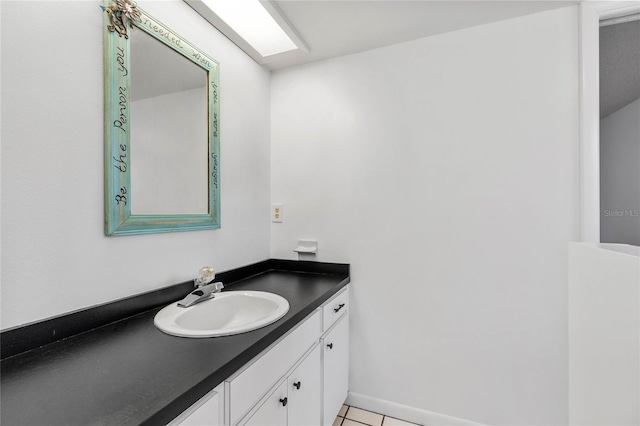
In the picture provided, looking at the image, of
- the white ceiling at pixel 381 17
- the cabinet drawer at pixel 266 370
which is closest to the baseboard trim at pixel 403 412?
the cabinet drawer at pixel 266 370

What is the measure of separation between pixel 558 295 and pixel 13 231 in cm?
220

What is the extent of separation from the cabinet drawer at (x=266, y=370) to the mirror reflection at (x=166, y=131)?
0.76 meters

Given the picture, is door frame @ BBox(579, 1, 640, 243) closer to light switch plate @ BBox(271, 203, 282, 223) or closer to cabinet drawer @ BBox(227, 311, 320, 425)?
cabinet drawer @ BBox(227, 311, 320, 425)

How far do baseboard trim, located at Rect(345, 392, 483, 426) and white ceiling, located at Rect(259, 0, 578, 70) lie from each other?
2.22 meters

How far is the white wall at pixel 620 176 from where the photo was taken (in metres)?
1.31

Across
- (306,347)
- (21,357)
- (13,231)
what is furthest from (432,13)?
(21,357)

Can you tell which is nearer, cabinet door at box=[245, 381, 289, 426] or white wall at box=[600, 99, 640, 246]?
cabinet door at box=[245, 381, 289, 426]

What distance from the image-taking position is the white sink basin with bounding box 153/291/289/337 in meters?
0.95

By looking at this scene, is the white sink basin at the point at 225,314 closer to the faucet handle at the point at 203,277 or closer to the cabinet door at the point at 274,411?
the faucet handle at the point at 203,277

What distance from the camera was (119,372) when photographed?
698 mm

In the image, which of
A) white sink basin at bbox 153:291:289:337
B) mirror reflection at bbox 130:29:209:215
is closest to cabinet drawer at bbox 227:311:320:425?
white sink basin at bbox 153:291:289:337

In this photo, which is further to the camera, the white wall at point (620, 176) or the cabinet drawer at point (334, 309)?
the cabinet drawer at point (334, 309)

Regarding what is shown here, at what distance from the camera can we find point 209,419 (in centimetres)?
70

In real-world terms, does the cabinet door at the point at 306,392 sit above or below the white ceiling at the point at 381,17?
below
